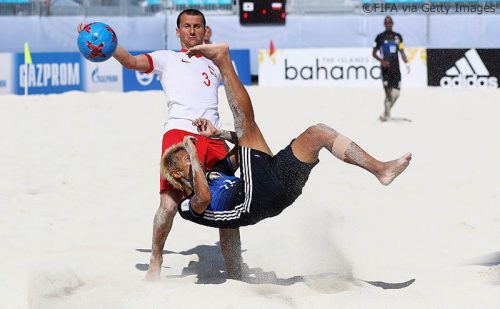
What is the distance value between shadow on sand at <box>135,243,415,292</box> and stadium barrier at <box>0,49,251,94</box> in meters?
12.5

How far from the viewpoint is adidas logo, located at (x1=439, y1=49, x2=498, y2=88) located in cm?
1969

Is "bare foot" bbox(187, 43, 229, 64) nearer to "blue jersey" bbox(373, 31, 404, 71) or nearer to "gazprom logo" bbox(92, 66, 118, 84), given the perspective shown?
"blue jersey" bbox(373, 31, 404, 71)

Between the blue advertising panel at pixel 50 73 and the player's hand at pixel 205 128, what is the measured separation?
538 inches

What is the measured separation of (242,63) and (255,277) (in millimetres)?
16873

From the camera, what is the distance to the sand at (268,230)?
4.77 m

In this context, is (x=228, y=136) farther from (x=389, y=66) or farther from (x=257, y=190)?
(x=389, y=66)

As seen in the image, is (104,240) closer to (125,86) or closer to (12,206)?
(12,206)

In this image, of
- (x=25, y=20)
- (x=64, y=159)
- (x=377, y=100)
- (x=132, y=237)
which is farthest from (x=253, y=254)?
(x=25, y=20)

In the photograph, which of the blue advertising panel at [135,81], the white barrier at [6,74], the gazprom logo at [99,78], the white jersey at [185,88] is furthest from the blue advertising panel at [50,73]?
the white jersey at [185,88]

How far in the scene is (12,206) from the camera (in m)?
7.46

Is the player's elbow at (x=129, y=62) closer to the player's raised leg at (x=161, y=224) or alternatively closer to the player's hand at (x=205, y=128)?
the player's hand at (x=205, y=128)

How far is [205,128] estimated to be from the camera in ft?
16.0

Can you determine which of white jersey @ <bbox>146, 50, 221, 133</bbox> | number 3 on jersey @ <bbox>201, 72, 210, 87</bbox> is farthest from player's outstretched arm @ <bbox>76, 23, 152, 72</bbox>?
number 3 on jersey @ <bbox>201, 72, 210, 87</bbox>

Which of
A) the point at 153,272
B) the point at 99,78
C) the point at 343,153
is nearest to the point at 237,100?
the point at 343,153
